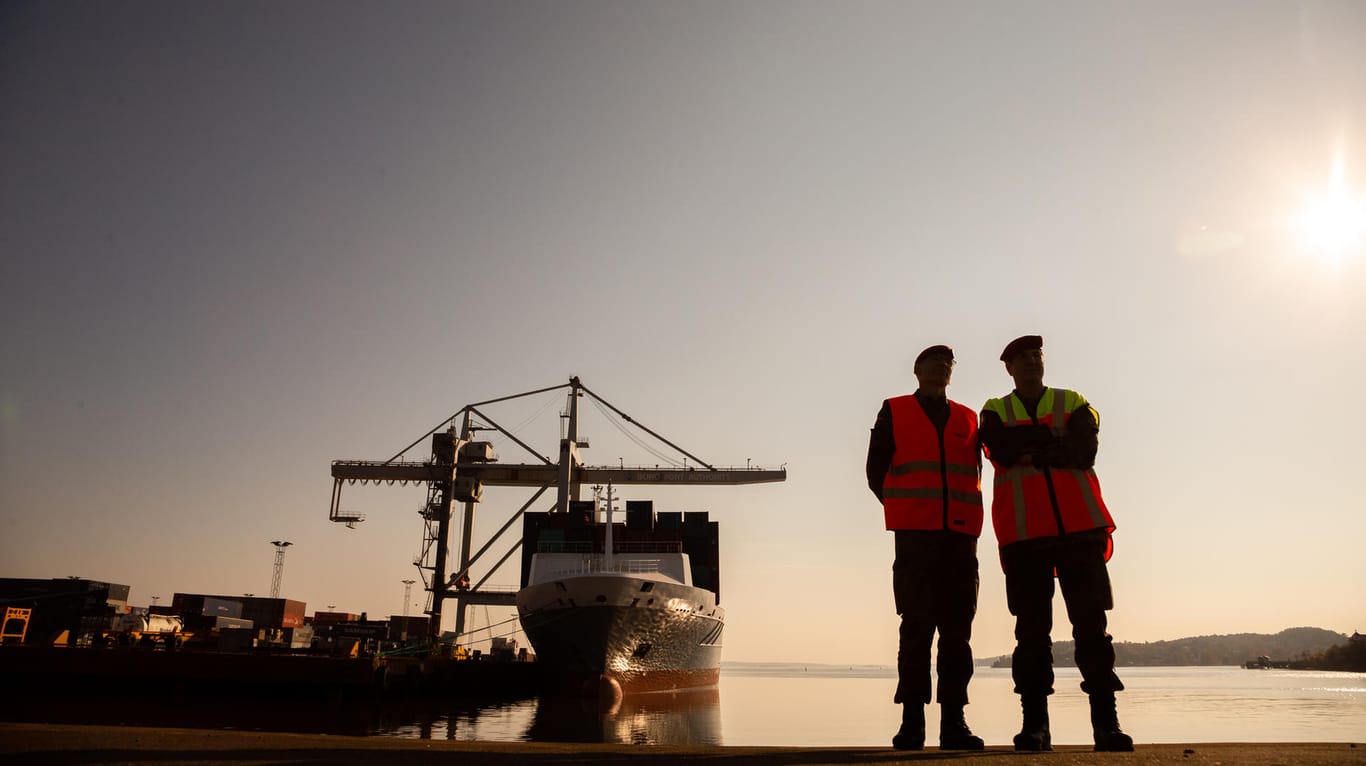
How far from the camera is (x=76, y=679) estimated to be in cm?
2177

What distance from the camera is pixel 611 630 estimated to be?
2481cm

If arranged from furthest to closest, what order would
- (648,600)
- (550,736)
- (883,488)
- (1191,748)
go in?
1. (648,600)
2. (550,736)
3. (883,488)
4. (1191,748)

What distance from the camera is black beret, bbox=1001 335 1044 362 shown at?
558 centimetres

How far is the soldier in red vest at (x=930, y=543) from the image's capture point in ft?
16.9

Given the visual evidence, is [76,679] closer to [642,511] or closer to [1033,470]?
[642,511]

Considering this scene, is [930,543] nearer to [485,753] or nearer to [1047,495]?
[1047,495]

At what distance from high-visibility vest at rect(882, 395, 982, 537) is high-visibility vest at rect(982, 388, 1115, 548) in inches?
6.7

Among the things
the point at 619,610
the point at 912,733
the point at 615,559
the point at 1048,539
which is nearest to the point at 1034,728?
the point at 912,733

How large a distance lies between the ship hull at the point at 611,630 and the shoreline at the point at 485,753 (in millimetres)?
20584

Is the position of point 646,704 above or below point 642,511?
below

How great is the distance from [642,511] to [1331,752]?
36.3 meters

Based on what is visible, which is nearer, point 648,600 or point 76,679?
point 76,679

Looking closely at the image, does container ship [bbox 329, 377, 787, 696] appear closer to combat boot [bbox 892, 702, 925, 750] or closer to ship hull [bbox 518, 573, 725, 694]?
ship hull [bbox 518, 573, 725, 694]

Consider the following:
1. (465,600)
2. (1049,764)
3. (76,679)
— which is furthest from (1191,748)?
(465,600)
